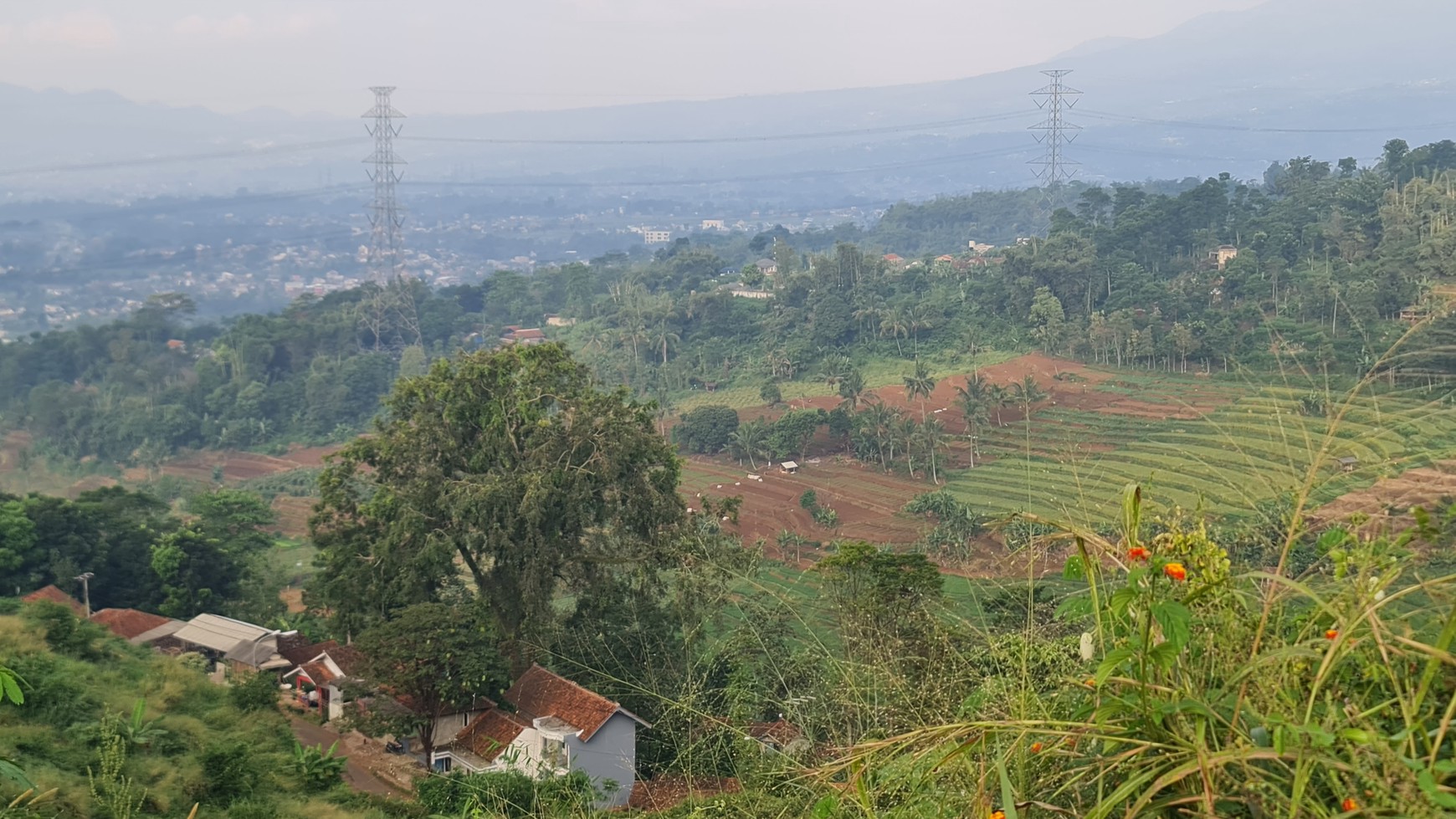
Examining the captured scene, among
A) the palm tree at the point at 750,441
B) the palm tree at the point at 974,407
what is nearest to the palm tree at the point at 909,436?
the palm tree at the point at 974,407

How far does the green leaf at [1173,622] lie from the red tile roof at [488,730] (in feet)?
29.1

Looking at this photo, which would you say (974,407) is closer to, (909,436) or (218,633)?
(909,436)

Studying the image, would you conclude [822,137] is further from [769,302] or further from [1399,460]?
[1399,460]

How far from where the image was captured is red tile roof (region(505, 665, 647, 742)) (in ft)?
31.6

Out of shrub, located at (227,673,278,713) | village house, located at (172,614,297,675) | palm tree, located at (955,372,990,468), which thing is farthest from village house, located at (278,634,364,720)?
palm tree, located at (955,372,990,468)

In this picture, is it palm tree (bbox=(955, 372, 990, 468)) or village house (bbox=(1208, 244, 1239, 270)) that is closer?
palm tree (bbox=(955, 372, 990, 468))

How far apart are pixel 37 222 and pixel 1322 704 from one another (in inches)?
3698

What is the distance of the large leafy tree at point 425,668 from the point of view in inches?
397

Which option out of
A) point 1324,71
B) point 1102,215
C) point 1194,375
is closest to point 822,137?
point 1324,71

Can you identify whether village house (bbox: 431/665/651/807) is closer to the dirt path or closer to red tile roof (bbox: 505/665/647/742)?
red tile roof (bbox: 505/665/647/742)

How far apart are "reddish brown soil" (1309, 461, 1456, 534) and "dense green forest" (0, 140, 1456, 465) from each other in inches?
930

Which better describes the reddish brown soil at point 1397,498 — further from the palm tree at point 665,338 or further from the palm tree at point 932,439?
the palm tree at point 665,338

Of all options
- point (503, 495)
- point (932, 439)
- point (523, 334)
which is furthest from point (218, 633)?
point (523, 334)

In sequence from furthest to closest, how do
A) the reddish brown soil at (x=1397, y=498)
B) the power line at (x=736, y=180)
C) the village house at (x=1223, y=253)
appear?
the power line at (x=736, y=180)
the village house at (x=1223, y=253)
the reddish brown soil at (x=1397, y=498)
